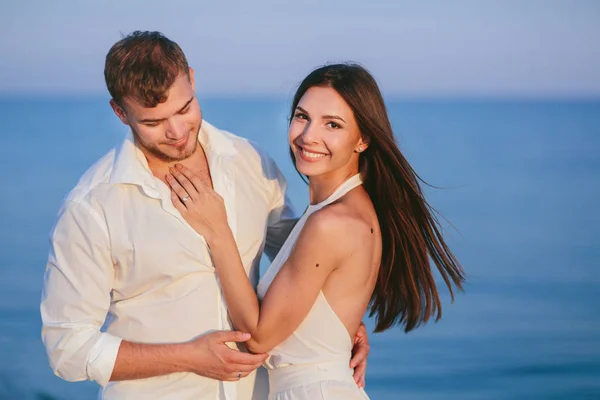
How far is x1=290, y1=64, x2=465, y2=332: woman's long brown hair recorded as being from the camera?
2686mm

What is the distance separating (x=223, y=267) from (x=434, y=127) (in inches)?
700

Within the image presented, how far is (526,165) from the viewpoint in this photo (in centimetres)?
1414

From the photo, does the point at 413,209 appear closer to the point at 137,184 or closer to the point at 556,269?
the point at 137,184

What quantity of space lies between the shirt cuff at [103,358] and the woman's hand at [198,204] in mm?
382

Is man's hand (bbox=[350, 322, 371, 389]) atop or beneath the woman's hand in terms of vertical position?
beneath

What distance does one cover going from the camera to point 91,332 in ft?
8.16

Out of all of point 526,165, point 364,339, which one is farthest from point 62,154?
Result: point 364,339

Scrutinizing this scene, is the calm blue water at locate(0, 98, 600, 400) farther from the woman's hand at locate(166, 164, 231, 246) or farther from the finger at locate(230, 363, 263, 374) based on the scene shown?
the finger at locate(230, 363, 263, 374)

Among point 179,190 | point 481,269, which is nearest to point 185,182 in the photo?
point 179,190

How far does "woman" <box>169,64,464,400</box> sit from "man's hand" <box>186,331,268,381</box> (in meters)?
0.06

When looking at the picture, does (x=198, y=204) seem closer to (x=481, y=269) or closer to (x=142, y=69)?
(x=142, y=69)

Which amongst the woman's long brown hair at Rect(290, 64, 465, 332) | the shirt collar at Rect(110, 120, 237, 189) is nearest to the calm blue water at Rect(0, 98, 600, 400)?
the woman's long brown hair at Rect(290, 64, 465, 332)

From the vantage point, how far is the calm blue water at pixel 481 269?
6445 mm

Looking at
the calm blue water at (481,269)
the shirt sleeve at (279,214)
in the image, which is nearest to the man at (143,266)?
the shirt sleeve at (279,214)
